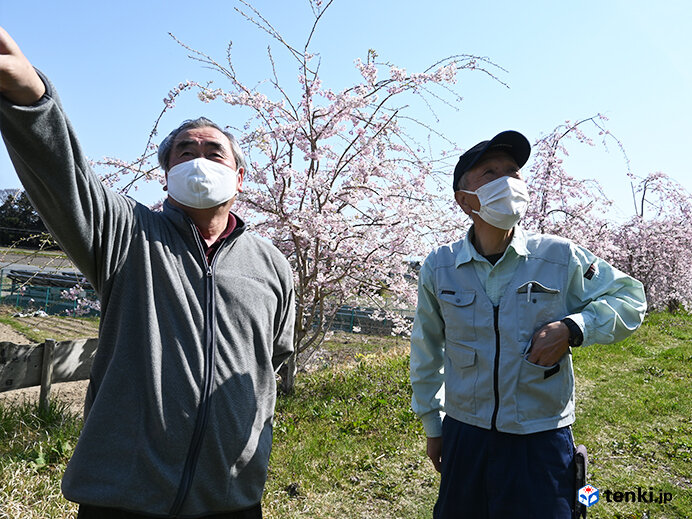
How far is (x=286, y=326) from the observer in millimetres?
2260

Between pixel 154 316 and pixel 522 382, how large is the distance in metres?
1.44

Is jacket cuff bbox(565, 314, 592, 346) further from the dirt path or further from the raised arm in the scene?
the dirt path

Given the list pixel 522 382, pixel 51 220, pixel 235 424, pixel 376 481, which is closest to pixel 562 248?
pixel 522 382

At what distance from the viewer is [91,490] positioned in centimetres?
145

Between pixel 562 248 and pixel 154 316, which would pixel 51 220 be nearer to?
pixel 154 316

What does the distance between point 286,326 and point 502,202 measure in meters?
1.16

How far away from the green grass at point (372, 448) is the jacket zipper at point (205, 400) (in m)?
1.99

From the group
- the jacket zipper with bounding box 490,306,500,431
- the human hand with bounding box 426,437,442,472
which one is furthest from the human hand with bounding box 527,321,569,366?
the human hand with bounding box 426,437,442,472

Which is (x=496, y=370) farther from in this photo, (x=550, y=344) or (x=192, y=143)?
(x=192, y=143)

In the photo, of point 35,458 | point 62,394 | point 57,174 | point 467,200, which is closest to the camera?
point 57,174

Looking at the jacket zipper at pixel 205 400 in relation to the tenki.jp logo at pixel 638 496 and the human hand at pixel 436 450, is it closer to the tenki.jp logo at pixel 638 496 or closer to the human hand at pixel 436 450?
the human hand at pixel 436 450

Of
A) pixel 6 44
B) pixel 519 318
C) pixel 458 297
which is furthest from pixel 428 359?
pixel 6 44

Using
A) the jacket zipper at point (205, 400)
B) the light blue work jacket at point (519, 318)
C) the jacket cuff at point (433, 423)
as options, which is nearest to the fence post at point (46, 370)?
the jacket zipper at point (205, 400)

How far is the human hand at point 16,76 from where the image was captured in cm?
116
